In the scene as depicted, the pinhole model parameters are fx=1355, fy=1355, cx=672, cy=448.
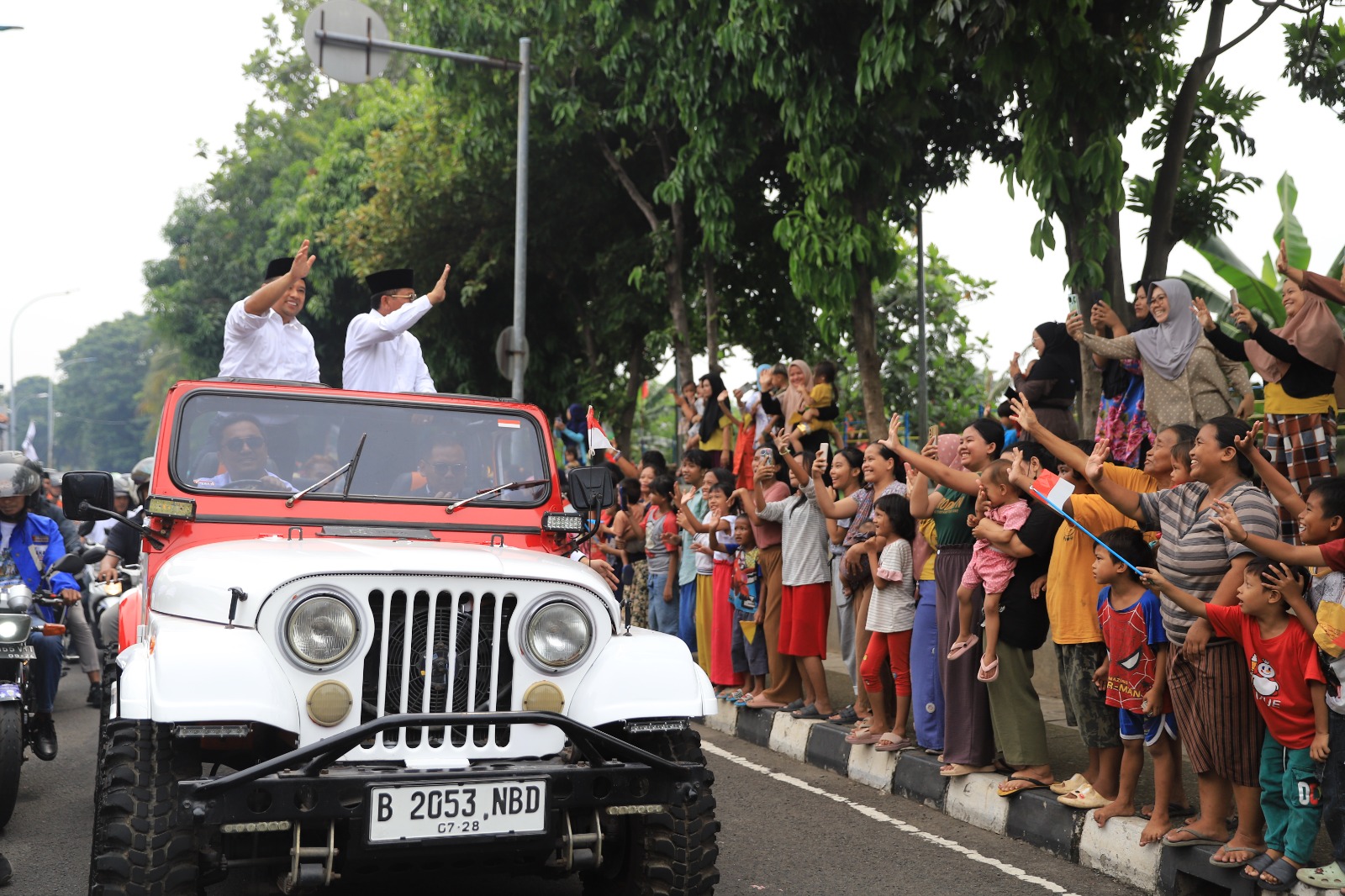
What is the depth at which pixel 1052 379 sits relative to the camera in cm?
876

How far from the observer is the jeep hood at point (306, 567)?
4.51 metres

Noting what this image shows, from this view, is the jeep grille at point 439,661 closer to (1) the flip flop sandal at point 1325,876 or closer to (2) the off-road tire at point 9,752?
(2) the off-road tire at point 9,752

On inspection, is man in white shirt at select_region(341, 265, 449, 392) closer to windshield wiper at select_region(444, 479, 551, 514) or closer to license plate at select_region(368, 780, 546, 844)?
windshield wiper at select_region(444, 479, 551, 514)

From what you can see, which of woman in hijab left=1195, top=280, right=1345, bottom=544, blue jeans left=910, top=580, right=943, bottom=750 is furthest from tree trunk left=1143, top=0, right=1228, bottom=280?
blue jeans left=910, top=580, right=943, bottom=750

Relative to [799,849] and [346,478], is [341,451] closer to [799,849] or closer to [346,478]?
[346,478]

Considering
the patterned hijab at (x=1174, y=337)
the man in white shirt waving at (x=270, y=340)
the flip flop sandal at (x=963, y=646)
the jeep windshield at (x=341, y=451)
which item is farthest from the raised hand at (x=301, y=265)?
the patterned hijab at (x=1174, y=337)

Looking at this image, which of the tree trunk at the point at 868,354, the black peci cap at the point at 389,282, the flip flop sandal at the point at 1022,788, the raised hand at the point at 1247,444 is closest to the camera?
the raised hand at the point at 1247,444

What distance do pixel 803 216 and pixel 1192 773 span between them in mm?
7637

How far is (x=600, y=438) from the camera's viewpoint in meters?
7.70

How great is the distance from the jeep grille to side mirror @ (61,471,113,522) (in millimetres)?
1759

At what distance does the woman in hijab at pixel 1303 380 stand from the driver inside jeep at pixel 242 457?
4742 mm

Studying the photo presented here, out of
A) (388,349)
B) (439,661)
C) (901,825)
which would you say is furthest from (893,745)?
(439,661)

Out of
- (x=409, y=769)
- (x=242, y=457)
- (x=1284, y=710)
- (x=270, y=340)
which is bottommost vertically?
(x=409, y=769)

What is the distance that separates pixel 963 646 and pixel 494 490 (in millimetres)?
2815
